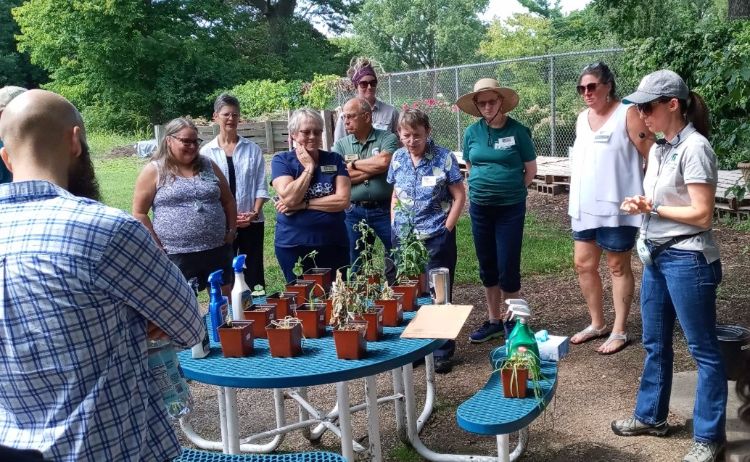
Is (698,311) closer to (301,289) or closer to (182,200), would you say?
(301,289)

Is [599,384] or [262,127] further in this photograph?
[262,127]

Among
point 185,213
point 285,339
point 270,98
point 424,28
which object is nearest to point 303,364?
point 285,339

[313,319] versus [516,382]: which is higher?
[313,319]

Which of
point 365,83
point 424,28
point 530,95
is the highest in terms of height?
point 424,28

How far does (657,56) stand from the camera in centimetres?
902

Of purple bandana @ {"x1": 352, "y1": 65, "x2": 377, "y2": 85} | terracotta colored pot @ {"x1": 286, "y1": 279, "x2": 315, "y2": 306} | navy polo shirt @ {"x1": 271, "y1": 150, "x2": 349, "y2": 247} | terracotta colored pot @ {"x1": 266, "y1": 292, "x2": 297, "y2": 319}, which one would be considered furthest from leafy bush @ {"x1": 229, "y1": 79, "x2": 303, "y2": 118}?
terracotta colored pot @ {"x1": 266, "y1": 292, "x2": 297, "y2": 319}

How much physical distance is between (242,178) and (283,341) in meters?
2.33

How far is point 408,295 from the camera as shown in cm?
322

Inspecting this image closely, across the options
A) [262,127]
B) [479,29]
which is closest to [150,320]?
[262,127]

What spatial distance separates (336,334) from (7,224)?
1.23 m

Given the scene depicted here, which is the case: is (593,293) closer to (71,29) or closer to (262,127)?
(262,127)

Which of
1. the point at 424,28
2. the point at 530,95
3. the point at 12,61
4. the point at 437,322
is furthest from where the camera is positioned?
the point at 424,28

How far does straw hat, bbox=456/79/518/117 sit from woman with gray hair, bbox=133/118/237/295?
166cm

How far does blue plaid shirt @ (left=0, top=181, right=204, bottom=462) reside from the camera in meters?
1.60
